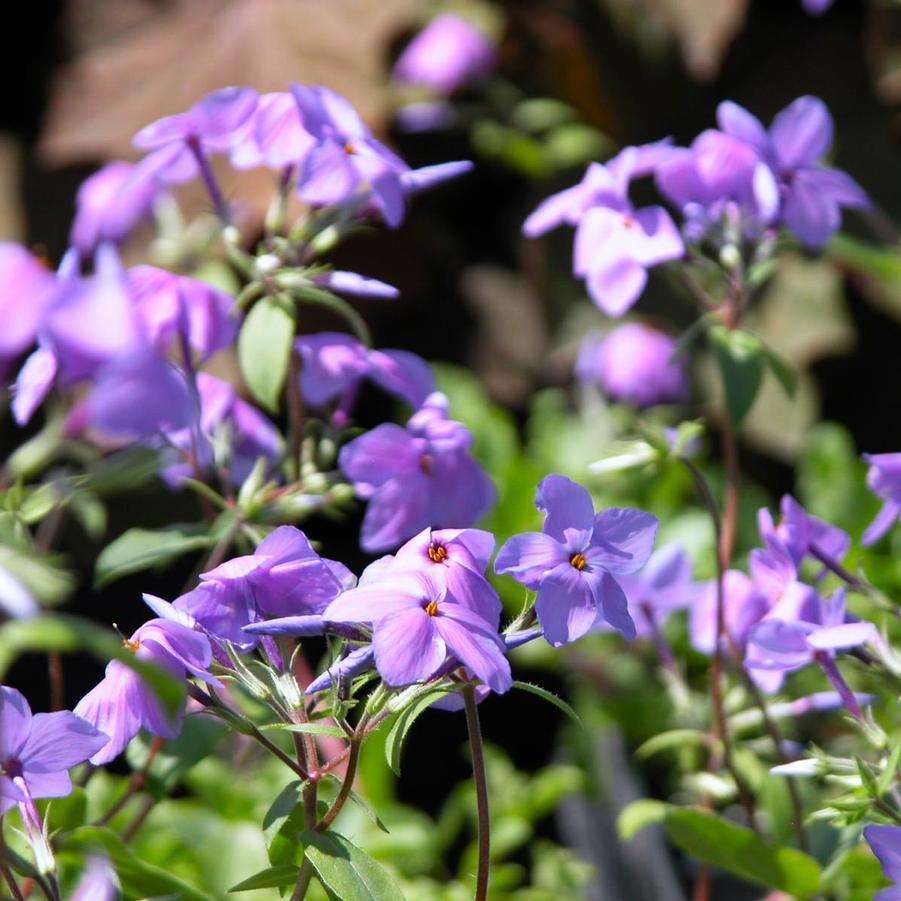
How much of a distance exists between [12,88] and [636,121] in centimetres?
96

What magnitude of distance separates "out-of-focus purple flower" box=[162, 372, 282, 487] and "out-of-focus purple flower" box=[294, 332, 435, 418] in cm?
5

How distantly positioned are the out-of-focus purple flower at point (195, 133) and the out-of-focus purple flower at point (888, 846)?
1.47 feet

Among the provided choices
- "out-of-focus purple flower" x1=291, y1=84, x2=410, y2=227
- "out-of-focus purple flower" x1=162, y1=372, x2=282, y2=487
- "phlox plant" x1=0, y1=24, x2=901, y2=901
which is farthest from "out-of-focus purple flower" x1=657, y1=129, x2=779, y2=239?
"out-of-focus purple flower" x1=162, y1=372, x2=282, y2=487

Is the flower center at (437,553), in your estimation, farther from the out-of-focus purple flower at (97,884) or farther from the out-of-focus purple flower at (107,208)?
the out-of-focus purple flower at (107,208)

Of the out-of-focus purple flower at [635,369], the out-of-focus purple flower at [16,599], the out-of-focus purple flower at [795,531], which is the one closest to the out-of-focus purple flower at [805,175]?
the out-of-focus purple flower at [795,531]

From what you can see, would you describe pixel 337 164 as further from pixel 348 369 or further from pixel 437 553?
pixel 437 553

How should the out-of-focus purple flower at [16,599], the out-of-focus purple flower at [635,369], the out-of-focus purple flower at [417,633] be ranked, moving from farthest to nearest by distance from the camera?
the out-of-focus purple flower at [635,369] → the out-of-focus purple flower at [417,633] → the out-of-focus purple flower at [16,599]

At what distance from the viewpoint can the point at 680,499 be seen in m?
1.40

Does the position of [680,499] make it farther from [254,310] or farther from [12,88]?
[12,88]

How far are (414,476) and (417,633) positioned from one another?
24 centimetres

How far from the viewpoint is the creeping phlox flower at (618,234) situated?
68cm

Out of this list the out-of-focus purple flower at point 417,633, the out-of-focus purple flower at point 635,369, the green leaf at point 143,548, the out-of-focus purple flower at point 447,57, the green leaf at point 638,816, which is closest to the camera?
the out-of-focus purple flower at point 417,633

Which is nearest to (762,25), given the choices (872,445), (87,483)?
(872,445)

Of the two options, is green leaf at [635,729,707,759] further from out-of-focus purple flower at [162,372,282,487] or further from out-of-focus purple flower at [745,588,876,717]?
out-of-focus purple flower at [162,372,282,487]
